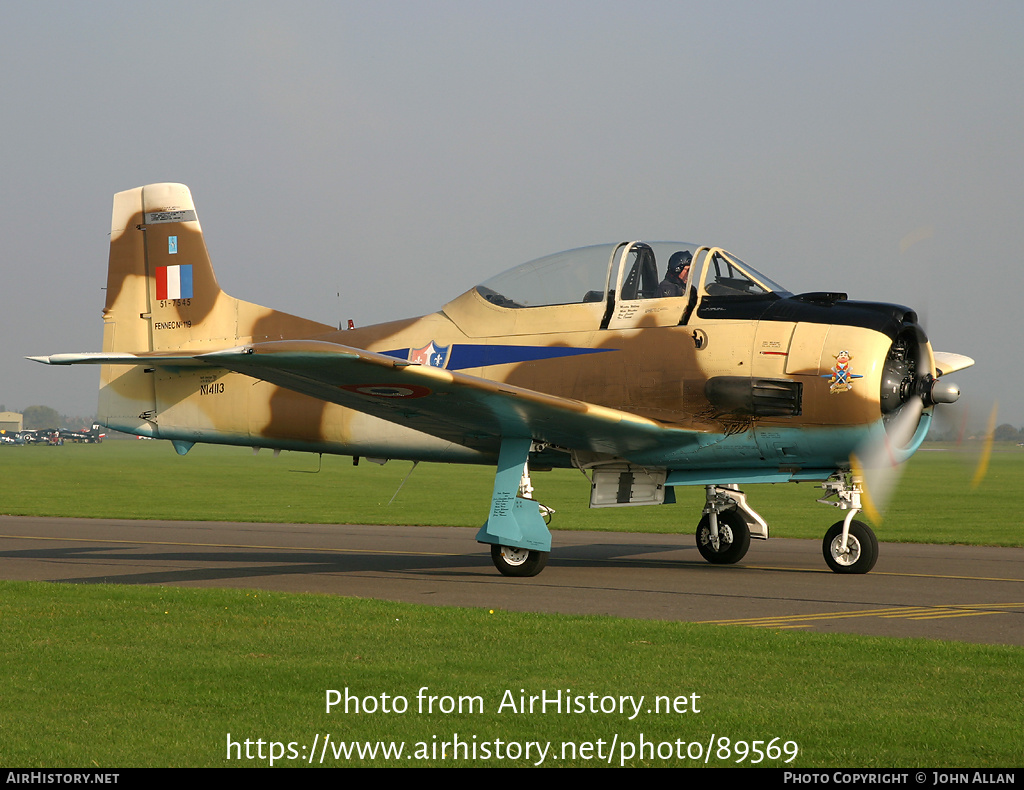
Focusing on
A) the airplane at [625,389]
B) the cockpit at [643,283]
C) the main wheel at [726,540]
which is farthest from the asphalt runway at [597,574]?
the cockpit at [643,283]

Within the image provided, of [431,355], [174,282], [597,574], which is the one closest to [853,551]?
[597,574]

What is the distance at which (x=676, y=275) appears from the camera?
39.9 ft

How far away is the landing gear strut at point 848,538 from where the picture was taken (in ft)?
38.9

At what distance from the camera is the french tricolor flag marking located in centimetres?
1555

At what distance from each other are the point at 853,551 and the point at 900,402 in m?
1.93

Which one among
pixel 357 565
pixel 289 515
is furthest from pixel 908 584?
pixel 289 515

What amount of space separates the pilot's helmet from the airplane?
0.02 meters

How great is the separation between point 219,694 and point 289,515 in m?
19.2

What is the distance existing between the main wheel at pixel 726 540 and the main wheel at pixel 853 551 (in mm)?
1482

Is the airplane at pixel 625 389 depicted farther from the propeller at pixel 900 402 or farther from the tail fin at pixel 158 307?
the tail fin at pixel 158 307

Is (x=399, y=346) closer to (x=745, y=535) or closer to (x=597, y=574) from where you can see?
(x=597, y=574)

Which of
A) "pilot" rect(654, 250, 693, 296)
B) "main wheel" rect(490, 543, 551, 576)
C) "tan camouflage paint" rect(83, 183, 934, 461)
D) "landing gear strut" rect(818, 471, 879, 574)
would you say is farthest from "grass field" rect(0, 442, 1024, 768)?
"pilot" rect(654, 250, 693, 296)

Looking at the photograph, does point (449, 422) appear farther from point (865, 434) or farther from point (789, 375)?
point (865, 434)

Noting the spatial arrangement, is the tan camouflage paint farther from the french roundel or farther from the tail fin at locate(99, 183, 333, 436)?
the french roundel
